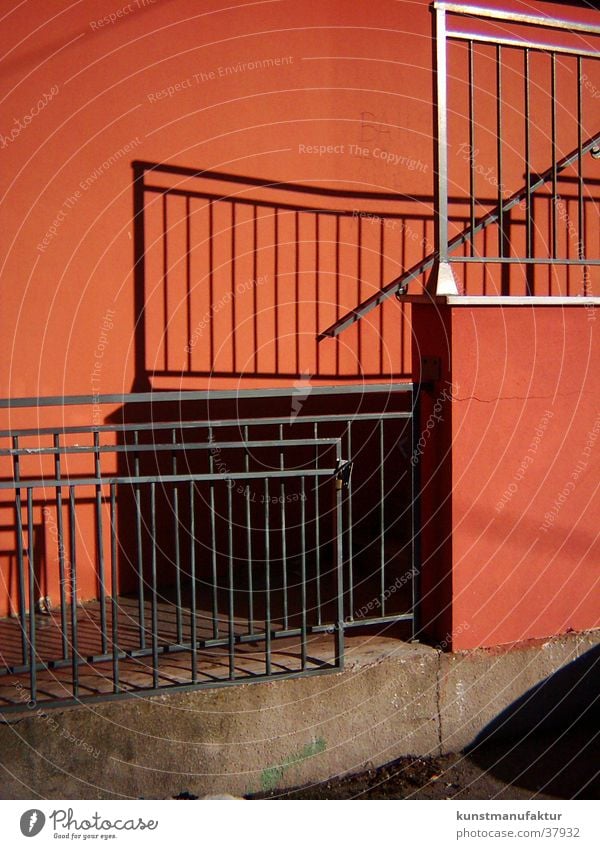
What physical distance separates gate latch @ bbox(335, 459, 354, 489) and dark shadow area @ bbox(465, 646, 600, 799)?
57.9 inches

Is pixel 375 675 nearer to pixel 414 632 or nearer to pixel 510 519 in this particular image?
pixel 414 632

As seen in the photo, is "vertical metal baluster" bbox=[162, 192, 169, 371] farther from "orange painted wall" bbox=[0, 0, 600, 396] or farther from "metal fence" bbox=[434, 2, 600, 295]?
"metal fence" bbox=[434, 2, 600, 295]

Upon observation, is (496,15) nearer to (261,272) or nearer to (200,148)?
(200,148)

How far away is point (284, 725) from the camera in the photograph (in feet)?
16.0

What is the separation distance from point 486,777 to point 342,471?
5.19 feet

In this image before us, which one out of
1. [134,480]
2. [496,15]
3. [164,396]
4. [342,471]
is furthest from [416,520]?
[496,15]

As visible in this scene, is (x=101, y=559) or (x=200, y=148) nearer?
(x=101, y=559)

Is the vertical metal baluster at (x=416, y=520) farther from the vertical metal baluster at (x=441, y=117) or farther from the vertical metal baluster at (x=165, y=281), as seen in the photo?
the vertical metal baluster at (x=165, y=281)

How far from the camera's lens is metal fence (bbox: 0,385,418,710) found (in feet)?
15.5

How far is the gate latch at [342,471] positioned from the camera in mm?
4946

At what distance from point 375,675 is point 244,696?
0.67 m

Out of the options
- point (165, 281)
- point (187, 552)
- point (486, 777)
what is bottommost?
point (486, 777)

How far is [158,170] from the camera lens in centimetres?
632

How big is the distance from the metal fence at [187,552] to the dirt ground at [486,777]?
1.83 feet
